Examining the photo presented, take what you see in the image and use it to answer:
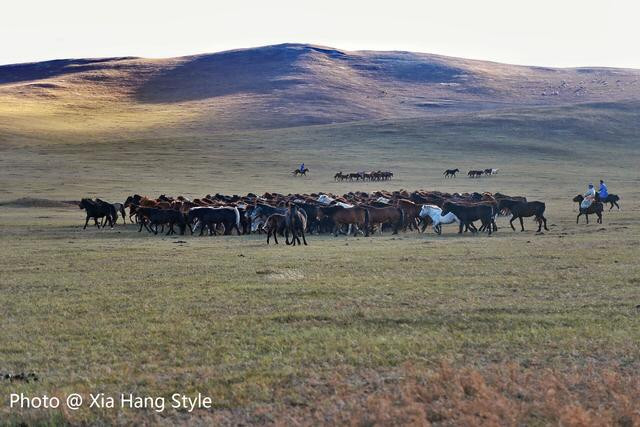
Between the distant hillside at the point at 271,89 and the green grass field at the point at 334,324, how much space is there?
76873 millimetres

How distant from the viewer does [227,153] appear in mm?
74812

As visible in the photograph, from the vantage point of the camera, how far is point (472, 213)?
27.1 m

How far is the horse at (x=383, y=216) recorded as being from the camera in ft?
91.1

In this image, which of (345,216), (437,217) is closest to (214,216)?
(345,216)

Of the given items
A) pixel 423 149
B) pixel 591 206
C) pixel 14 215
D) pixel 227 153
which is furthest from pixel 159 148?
pixel 591 206

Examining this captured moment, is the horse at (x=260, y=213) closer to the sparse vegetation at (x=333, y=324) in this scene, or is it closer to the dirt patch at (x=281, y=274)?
the sparse vegetation at (x=333, y=324)

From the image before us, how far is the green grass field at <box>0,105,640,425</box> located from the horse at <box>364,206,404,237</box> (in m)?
1.53

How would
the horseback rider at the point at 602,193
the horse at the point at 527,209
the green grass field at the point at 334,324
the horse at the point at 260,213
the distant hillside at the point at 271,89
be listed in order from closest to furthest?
the green grass field at the point at 334,324, the horse at the point at 527,209, the horse at the point at 260,213, the horseback rider at the point at 602,193, the distant hillside at the point at 271,89

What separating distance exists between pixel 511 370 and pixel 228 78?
138 metres

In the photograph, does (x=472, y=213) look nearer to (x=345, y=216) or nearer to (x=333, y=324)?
(x=345, y=216)

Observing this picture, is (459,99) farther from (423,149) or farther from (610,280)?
(610,280)

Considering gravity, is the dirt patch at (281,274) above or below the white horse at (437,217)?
above

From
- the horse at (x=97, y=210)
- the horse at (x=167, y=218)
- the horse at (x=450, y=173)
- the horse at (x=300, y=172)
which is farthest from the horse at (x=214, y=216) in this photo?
the horse at (x=450, y=173)

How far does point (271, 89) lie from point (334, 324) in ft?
401
